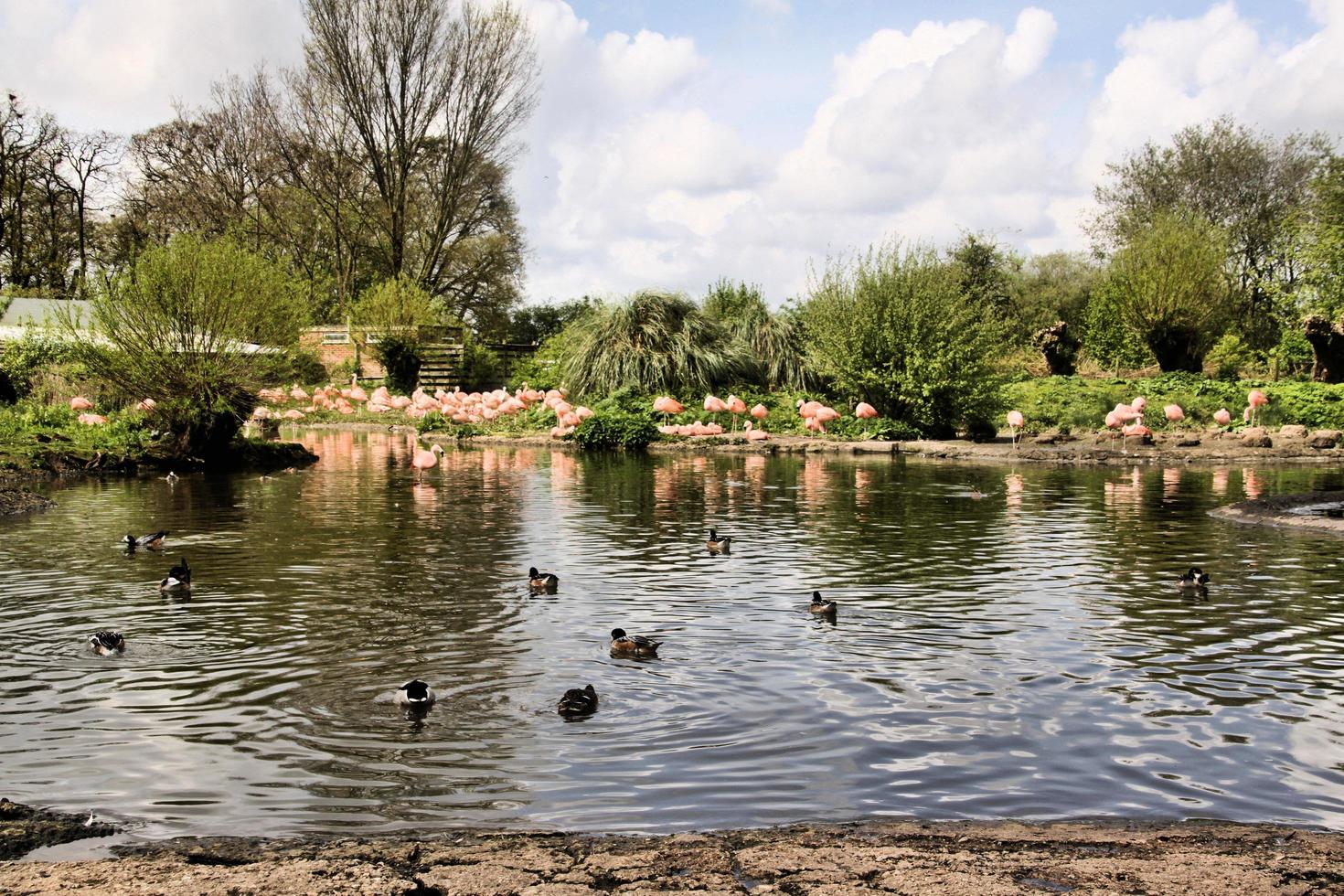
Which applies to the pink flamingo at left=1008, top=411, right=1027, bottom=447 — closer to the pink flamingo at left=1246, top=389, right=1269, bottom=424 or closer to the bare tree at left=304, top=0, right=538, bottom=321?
the pink flamingo at left=1246, top=389, right=1269, bottom=424

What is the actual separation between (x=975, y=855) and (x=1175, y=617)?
20.5ft

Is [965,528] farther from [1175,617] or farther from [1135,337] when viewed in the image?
[1135,337]

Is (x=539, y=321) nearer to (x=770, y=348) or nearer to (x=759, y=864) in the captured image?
(x=770, y=348)

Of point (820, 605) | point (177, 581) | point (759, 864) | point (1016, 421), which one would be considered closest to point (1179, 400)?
point (1016, 421)

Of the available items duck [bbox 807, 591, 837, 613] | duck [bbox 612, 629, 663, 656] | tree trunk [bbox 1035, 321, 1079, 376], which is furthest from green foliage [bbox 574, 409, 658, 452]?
duck [bbox 612, 629, 663, 656]

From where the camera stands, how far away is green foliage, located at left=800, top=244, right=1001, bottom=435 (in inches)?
1224

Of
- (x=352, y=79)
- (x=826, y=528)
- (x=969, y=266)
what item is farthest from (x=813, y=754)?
(x=352, y=79)

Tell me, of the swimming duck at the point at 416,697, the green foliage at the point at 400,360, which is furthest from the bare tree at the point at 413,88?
the swimming duck at the point at 416,697

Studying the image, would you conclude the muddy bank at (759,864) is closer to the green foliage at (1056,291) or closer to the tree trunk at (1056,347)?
the tree trunk at (1056,347)

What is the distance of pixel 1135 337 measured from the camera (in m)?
45.4

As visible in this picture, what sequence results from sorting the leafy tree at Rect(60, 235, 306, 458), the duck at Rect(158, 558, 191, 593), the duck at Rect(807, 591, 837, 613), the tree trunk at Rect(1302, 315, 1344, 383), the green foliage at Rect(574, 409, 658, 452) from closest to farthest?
1. the duck at Rect(807, 591, 837, 613)
2. the duck at Rect(158, 558, 191, 593)
3. the leafy tree at Rect(60, 235, 306, 458)
4. the green foliage at Rect(574, 409, 658, 452)
5. the tree trunk at Rect(1302, 315, 1344, 383)

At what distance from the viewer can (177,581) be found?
11.2 m

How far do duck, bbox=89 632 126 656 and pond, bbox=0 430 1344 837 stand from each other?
0.48 ft

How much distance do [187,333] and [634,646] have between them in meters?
18.0
